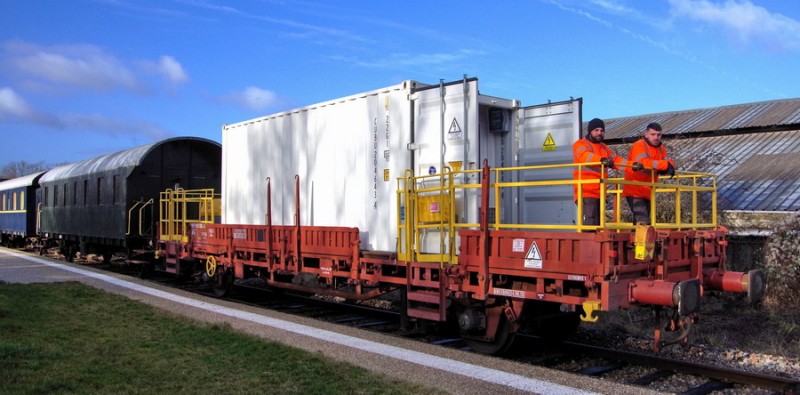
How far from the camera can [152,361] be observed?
6.87m

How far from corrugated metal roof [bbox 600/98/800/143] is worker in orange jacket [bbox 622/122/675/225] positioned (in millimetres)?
12077

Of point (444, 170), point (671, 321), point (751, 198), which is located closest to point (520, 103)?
point (444, 170)

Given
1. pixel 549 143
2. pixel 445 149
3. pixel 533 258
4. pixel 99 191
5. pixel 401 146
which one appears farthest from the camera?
pixel 99 191

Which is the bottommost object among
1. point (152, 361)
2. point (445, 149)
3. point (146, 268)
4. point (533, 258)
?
point (152, 361)

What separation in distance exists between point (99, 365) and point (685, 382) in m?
6.24

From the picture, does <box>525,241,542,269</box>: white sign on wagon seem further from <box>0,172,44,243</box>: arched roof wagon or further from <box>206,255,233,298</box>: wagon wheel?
<box>0,172,44,243</box>: arched roof wagon

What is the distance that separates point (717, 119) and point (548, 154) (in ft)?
47.9

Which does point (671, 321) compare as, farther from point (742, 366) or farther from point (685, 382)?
point (742, 366)

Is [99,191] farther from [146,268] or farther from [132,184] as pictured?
[146,268]

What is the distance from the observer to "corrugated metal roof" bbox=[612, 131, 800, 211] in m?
14.0

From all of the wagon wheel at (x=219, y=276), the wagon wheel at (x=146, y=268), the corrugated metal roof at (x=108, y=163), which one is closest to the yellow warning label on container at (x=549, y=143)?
the wagon wheel at (x=219, y=276)

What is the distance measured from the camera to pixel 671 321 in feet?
22.5

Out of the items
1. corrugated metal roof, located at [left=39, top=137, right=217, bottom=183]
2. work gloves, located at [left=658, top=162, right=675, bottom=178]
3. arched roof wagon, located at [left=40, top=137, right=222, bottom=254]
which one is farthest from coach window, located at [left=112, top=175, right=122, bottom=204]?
work gloves, located at [left=658, top=162, right=675, bottom=178]

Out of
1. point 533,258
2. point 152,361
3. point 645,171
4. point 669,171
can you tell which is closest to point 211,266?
point 152,361
